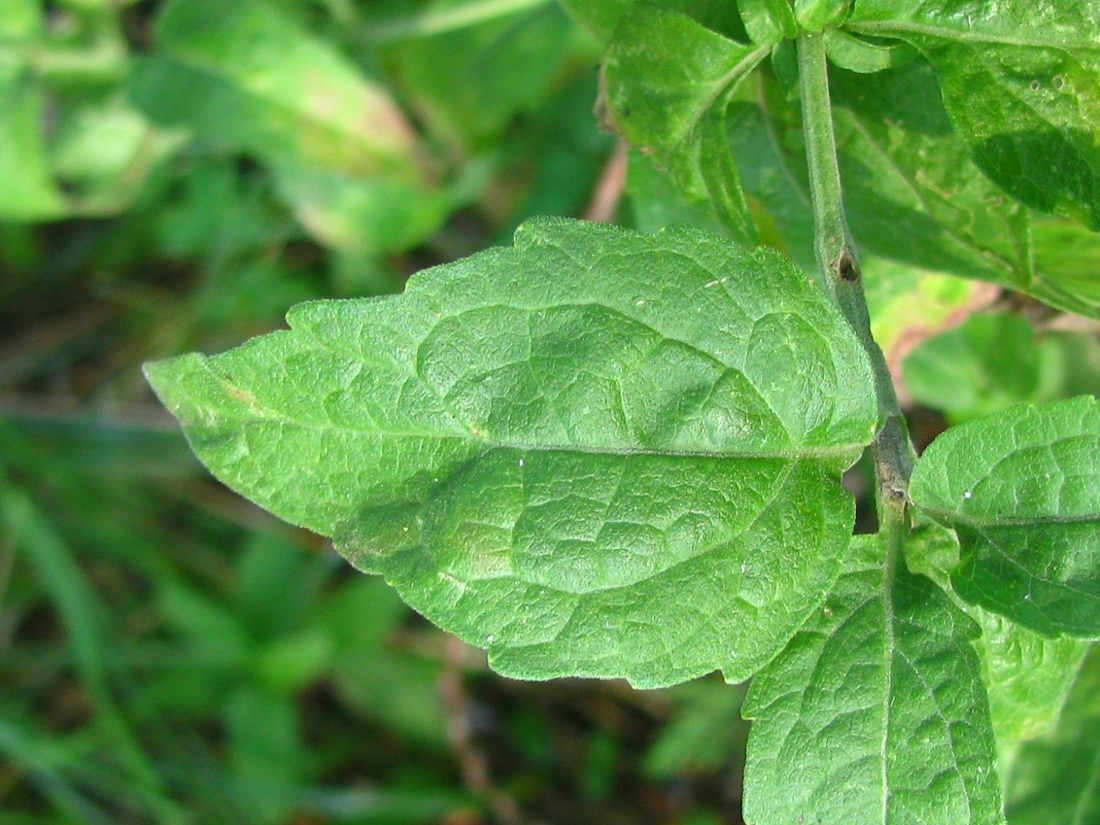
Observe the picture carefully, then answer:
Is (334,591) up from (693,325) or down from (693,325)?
down

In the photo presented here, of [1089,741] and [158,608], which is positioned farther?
[158,608]

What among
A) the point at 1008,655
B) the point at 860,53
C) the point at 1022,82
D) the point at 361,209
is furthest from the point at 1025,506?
the point at 361,209

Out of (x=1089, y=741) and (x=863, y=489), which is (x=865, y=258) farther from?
(x=1089, y=741)

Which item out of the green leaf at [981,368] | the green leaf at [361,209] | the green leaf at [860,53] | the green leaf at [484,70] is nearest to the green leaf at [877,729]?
the green leaf at [860,53]

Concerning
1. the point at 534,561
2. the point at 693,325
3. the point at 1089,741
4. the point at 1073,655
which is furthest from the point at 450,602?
the point at 1089,741

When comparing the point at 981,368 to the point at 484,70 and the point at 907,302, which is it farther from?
the point at 484,70

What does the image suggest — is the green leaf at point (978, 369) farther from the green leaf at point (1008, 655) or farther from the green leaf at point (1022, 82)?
the green leaf at point (1022, 82)
